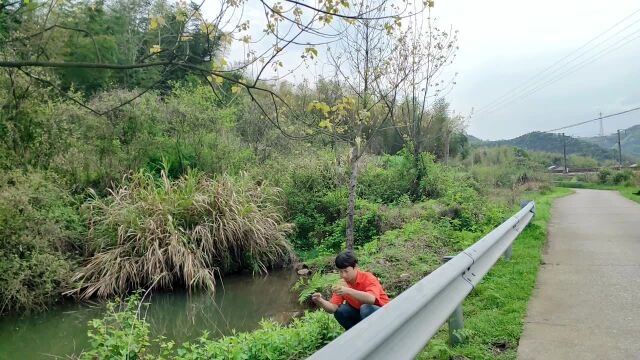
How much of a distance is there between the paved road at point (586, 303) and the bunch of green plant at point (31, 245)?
884cm

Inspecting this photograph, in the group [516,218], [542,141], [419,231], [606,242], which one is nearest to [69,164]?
[419,231]

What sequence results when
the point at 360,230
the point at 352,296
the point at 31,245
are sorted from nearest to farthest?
the point at 352,296 < the point at 31,245 < the point at 360,230

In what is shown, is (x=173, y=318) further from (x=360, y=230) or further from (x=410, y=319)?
(x=410, y=319)

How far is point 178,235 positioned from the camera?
11.7 m

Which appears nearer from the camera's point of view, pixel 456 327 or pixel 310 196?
pixel 456 327

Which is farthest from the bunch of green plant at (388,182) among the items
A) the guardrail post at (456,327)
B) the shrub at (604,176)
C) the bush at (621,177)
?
the shrub at (604,176)

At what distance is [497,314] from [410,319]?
2404 millimetres

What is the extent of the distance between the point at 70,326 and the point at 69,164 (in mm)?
5949

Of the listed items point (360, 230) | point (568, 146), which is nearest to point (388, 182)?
point (360, 230)

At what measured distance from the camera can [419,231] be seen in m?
10.7

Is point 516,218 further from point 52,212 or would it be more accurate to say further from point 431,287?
point 52,212

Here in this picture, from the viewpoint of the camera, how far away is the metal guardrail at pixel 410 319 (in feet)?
6.91

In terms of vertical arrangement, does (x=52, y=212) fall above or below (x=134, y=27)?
below

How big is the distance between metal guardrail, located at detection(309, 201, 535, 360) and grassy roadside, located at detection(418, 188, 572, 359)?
1.45ft
